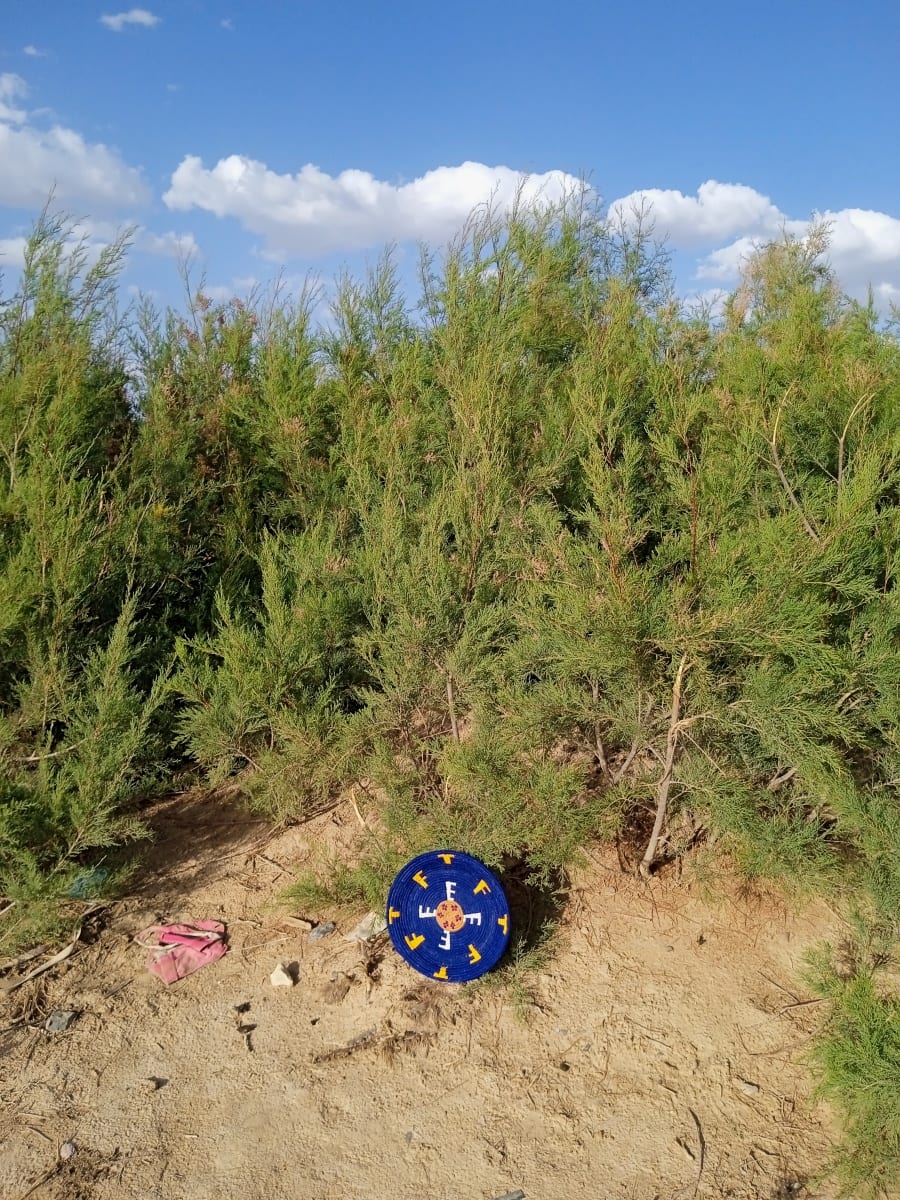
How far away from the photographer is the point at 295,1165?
261cm

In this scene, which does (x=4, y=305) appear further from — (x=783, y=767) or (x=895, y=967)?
(x=895, y=967)

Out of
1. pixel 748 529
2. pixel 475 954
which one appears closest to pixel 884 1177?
pixel 475 954

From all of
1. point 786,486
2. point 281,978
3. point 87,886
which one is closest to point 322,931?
point 281,978

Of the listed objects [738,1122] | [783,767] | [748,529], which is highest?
[748,529]

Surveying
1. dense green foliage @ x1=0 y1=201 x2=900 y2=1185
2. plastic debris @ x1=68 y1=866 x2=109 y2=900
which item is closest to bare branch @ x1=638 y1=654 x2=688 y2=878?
dense green foliage @ x1=0 y1=201 x2=900 y2=1185

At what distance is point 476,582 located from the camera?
158 inches

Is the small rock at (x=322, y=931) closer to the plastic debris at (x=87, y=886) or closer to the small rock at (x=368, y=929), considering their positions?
the small rock at (x=368, y=929)

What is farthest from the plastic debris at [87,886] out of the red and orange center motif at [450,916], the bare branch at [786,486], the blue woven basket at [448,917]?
the bare branch at [786,486]

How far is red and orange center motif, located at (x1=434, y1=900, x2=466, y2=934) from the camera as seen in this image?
10.6 ft

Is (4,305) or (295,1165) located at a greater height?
(4,305)

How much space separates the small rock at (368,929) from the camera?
11.6ft

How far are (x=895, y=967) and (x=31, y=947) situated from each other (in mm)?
3521

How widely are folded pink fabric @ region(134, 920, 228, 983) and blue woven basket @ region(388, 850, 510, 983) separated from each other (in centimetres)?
86

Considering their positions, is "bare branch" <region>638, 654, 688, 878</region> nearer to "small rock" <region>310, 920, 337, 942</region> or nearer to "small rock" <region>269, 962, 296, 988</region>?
"small rock" <region>310, 920, 337, 942</region>
